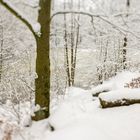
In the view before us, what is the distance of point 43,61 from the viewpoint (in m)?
8.29

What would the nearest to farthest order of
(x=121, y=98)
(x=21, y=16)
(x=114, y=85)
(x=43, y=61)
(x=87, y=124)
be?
(x=87, y=124)
(x=21, y=16)
(x=121, y=98)
(x=43, y=61)
(x=114, y=85)

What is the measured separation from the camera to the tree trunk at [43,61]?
8.17 metres

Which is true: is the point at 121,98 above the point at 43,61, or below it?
below

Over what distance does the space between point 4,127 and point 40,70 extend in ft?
5.24

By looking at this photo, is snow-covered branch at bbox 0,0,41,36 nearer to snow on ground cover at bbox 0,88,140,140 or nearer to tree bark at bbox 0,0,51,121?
tree bark at bbox 0,0,51,121

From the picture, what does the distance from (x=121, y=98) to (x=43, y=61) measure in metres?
1.98

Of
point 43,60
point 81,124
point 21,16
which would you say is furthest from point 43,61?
point 81,124

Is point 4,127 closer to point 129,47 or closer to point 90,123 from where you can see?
point 90,123

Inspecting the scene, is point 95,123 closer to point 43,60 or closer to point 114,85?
point 43,60

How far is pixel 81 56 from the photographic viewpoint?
62.7 ft

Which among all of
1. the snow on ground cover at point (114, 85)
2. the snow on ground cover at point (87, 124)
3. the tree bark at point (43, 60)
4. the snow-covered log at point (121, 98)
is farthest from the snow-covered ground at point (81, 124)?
the snow on ground cover at point (114, 85)

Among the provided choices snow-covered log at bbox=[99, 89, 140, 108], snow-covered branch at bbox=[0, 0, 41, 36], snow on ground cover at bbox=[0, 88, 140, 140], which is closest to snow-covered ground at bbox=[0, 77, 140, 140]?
snow on ground cover at bbox=[0, 88, 140, 140]

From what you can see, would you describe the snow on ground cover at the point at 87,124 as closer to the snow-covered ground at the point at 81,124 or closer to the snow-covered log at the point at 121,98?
the snow-covered ground at the point at 81,124

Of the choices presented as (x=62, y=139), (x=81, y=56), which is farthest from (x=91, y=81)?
(x=62, y=139)
